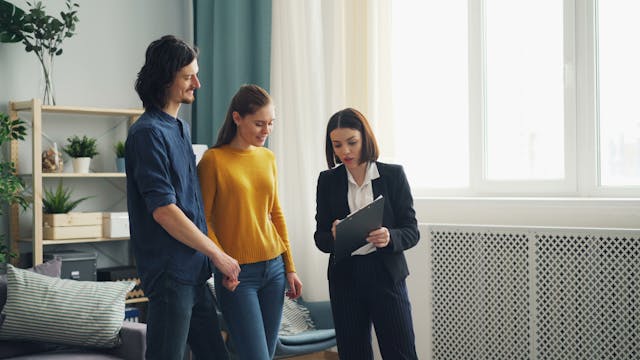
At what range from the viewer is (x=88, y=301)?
298cm

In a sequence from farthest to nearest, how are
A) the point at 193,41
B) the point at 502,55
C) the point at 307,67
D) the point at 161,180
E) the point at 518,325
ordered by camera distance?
the point at 193,41
the point at 307,67
the point at 502,55
the point at 518,325
the point at 161,180

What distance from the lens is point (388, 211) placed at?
2354 mm

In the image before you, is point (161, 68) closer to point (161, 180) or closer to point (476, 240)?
point (161, 180)

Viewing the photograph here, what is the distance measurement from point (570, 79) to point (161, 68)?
2.17 m

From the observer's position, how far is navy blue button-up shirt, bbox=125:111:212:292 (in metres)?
1.80

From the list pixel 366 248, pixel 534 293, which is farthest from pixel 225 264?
pixel 534 293

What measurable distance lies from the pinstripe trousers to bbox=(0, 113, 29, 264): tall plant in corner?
6.76ft

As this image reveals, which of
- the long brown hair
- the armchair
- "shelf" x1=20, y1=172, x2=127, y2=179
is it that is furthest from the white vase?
the long brown hair

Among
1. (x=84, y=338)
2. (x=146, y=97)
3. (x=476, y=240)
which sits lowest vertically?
(x=84, y=338)

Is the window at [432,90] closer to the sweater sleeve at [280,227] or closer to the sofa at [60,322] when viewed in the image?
the sweater sleeve at [280,227]

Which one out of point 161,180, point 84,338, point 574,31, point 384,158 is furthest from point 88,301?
point 574,31

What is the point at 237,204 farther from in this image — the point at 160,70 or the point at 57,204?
the point at 57,204

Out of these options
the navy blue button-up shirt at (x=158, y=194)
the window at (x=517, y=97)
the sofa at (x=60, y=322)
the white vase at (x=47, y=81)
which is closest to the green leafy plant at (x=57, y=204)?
the white vase at (x=47, y=81)

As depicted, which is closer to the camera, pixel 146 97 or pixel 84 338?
pixel 146 97
